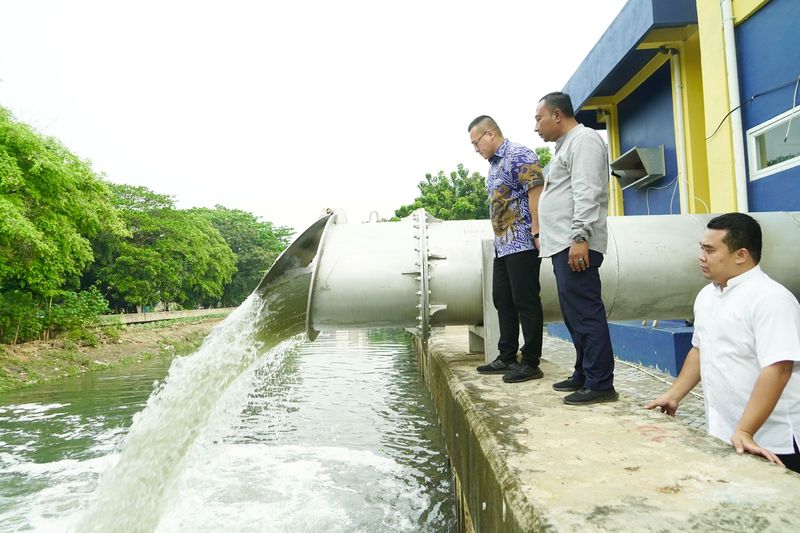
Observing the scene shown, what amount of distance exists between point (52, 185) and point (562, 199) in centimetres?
1631

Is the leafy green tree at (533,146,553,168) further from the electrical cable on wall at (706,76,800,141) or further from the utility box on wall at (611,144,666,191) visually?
the electrical cable on wall at (706,76,800,141)

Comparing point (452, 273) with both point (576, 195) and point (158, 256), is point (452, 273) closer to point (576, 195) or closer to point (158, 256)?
point (576, 195)

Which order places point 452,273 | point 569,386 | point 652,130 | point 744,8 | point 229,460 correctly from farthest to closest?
point 652,130 → point 229,460 → point 744,8 → point 452,273 → point 569,386

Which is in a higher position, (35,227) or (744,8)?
(744,8)

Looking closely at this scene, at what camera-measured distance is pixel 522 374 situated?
135 inches

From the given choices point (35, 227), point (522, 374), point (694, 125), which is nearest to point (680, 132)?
point (694, 125)

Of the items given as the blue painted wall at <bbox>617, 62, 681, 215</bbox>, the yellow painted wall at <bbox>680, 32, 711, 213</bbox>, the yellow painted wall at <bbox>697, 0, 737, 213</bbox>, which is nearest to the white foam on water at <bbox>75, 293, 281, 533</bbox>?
the yellow painted wall at <bbox>697, 0, 737, 213</bbox>

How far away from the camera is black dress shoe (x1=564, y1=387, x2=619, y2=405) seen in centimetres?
273

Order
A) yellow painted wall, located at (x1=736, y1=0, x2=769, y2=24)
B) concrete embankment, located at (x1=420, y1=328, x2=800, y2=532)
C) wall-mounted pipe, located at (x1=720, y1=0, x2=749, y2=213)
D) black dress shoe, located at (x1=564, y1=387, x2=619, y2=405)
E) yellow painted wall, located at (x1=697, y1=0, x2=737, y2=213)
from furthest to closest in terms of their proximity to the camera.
Result: yellow painted wall, located at (x1=697, y1=0, x2=737, y2=213) → wall-mounted pipe, located at (x1=720, y1=0, x2=749, y2=213) → yellow painted wall, located at (x1=736, y1=0, x2=769, y2=24) → black dress shoe, located at (x1=564, y1=387, x2=619, y2=405) → concrete embankment, located at (x1=420, y1=328, x2=800, y2=532)

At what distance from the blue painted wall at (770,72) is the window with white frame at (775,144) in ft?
0.19

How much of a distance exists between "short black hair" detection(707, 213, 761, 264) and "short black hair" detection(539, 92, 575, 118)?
1250mm

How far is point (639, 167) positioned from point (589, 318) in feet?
22.1

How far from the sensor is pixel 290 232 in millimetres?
65375

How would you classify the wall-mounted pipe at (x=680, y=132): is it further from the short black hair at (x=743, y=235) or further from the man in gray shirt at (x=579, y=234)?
the short black hair at (x=743, y=235)
